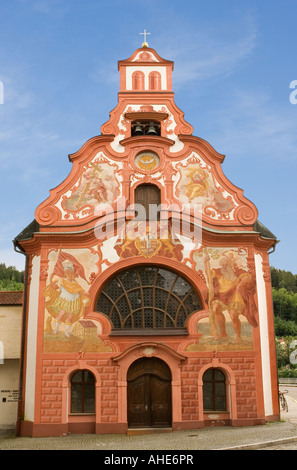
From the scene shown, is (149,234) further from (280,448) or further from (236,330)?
(280,448)

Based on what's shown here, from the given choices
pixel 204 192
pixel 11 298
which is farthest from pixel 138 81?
pixel 11 298

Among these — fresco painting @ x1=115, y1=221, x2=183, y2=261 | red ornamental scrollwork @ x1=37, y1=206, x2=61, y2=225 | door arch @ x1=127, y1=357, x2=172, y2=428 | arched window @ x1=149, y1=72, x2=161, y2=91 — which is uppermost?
arched window @ x1=149, y1=72, x2=161, y2=91

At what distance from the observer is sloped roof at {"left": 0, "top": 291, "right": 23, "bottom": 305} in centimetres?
2166

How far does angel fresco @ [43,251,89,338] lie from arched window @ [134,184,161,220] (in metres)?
3.35

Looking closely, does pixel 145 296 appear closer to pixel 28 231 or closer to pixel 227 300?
pixel 227 300

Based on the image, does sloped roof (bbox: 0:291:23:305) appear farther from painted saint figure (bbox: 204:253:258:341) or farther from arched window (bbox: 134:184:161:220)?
painted saint figure (bbox: 204:253:258:341)

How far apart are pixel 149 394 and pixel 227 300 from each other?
4.63m

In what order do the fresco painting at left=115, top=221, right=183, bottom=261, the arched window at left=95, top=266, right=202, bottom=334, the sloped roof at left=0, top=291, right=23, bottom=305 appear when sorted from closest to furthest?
the arched window at left=95, top=266, right=202, bottom=334
the fresco painting at left=115, top=221, right=183, bottom=261
the sloped roof at left=0, top=291, right=23, bottom=305

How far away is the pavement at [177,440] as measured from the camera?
1448cm

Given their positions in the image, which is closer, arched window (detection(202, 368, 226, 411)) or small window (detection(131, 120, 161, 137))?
arched window (detection(202, 368, 226, 411))

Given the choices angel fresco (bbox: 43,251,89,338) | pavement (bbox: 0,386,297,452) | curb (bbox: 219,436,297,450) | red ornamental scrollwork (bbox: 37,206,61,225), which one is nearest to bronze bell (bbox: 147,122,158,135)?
red ornamental scrollwork (bbox: 37,206,61,225)

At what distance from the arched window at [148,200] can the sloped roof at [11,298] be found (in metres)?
6.75

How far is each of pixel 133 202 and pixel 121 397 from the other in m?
7.60

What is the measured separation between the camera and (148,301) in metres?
19.4
